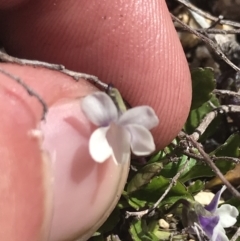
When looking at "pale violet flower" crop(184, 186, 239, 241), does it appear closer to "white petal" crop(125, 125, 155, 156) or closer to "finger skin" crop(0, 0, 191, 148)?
"finger skin" crop(0, 0, 191, 148)

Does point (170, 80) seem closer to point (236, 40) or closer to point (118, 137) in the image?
point (118, 137)

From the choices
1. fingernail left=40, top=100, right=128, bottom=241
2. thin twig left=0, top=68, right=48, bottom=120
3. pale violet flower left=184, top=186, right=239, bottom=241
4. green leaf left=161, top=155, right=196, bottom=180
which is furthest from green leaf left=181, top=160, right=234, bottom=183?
thin twig left=0, top=68, right=48, bottom=120

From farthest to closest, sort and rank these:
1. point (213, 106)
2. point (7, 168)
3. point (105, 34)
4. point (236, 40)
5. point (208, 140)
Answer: point (236, 40) → point (208, 140) → point (213, 106) → point (105, 34) → point (7, 168)

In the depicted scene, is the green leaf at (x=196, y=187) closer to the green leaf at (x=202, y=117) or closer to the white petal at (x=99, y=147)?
the green leaf at (x=202, y=117)

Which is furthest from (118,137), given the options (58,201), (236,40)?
(236,40)

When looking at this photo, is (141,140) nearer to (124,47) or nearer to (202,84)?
(124,47)

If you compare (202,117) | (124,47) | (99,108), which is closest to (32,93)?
(99,108)
